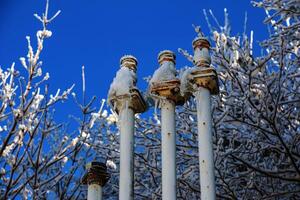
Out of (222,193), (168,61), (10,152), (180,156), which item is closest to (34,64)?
(10,152)

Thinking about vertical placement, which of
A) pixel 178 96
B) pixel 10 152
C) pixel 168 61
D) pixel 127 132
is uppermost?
pixel 10 152

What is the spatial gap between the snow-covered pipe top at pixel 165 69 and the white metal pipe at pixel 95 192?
2.44 ft

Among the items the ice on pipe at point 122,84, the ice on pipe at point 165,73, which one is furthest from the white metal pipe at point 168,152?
the ice on pipe at point 122,84

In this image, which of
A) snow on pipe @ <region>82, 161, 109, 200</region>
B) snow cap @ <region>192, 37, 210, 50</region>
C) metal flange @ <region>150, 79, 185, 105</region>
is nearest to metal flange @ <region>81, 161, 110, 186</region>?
snow on pipe @ <region>82, 161, 109, 200</region>

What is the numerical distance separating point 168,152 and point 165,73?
53 centimetres

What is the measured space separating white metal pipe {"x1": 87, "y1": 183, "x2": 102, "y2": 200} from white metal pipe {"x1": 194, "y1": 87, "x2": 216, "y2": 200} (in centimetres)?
73

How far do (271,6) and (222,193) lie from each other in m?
2.58

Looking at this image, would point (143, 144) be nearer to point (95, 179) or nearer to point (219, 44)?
point (219, 44)

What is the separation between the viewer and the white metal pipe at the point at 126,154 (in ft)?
11.1

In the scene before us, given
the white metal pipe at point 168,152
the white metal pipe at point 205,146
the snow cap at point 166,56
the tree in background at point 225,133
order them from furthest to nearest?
the tree in background at point 225,133
the snow cap at point 166,56
the white metal pipe at point 168,152
the white metal pipe at point 205,146

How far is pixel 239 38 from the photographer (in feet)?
29.2

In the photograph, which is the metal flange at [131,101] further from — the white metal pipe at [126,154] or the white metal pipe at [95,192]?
the white metal pipe at [95,192]

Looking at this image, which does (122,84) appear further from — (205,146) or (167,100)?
(205,146)

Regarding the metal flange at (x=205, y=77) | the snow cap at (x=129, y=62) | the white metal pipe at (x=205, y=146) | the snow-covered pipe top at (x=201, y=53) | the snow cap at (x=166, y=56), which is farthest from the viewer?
the snow cap at (x=129, y=62)
